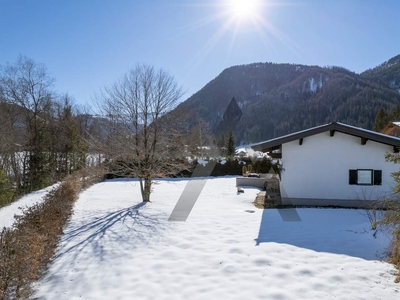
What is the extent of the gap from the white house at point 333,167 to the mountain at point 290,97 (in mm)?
56921

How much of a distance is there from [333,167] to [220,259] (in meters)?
8.75

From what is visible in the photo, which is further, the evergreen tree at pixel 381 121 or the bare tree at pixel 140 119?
the evergreen tree at pixel 381 121

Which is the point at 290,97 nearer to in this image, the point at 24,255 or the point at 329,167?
the point at 329,167

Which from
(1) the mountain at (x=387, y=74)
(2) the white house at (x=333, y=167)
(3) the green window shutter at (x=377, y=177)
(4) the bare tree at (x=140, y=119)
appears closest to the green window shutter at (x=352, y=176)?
(2) the white house at (x=333, y=167)

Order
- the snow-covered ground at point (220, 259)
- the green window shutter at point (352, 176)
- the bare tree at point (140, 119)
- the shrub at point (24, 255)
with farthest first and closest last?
1. the bare tree at point (140, 119)
2. the green window shutter at point (352, 176)
3. the snow-covered ground at point (220, 259)
4. the shrub at point (24, 255)

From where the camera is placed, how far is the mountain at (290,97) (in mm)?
84125

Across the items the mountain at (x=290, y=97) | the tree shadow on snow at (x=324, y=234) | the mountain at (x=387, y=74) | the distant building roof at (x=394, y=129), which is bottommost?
the tree shadow on snow at (x=324, y=234)

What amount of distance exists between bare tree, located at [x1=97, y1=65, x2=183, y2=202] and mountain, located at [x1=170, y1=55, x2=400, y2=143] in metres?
Result: 55.6

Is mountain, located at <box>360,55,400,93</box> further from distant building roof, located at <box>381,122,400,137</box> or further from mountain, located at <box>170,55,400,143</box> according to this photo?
distant building roof, located at <box>381,122,400,137</box>

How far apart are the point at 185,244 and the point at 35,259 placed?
345 cm

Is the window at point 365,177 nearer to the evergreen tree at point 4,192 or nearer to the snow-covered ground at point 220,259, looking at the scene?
the snow-covered ground at point 220,259

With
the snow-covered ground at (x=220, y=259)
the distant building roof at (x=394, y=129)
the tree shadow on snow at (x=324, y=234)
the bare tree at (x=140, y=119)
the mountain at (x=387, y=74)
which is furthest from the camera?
the mountain at (x=387, y=74)

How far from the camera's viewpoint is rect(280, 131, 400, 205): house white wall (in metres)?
11.8

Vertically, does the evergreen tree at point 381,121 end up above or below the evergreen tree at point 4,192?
above
